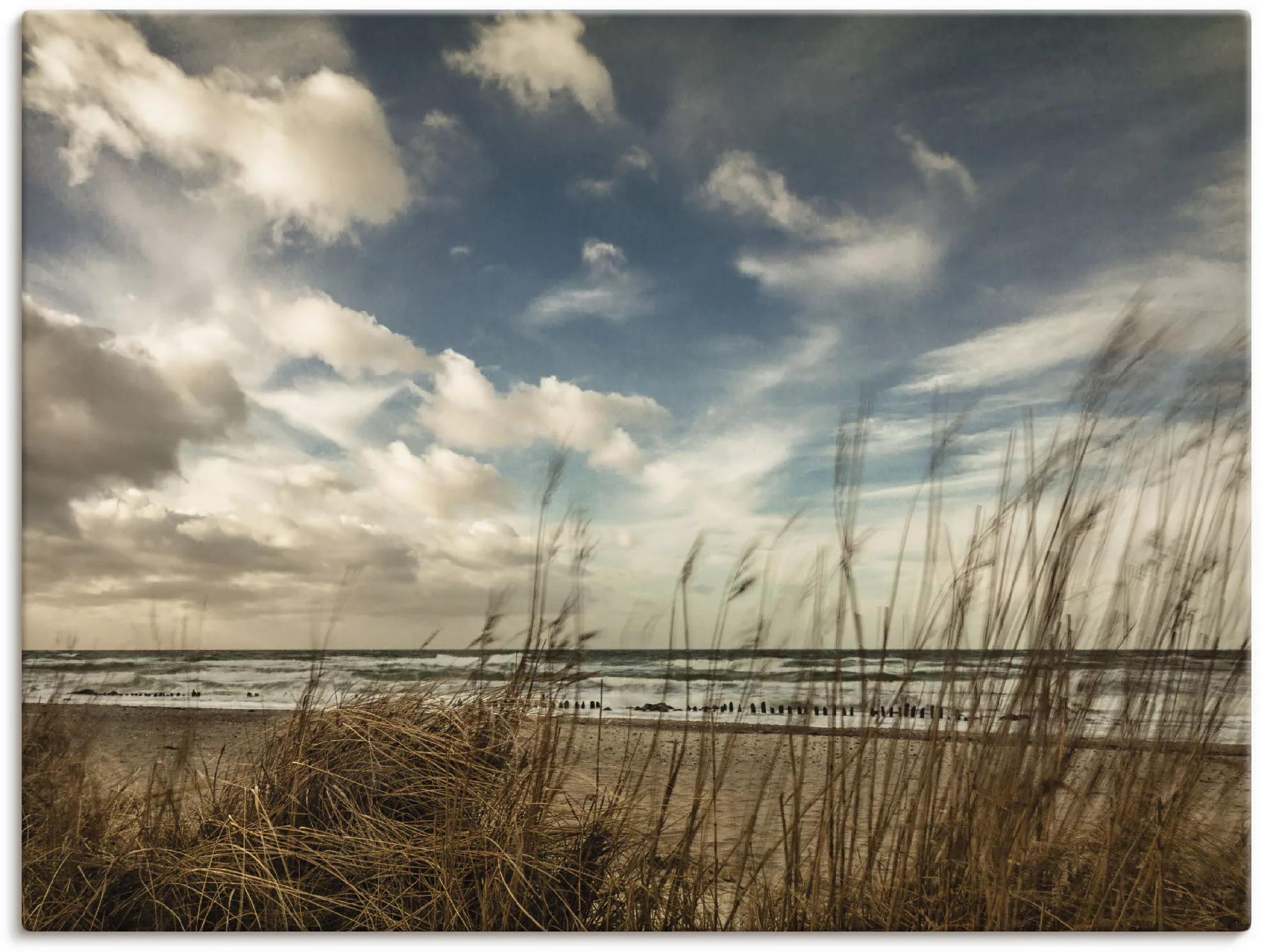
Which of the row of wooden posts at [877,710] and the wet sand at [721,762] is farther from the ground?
the row of wooden posts at [877,710]

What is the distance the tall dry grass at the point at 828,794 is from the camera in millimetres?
1788

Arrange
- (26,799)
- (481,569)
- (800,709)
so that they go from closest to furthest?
(800,709), (26,799), (481,569)

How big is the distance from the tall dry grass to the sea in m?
0.01

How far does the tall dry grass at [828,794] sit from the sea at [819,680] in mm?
10

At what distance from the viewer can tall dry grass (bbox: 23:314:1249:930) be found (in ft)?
5.87

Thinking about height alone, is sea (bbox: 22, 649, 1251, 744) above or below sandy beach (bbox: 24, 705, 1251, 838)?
above

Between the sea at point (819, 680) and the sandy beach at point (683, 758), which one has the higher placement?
the sea at point (819, 680)

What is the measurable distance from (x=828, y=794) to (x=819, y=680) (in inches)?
8.8

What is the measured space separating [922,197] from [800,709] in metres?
1.27

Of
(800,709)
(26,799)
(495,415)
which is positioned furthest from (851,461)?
(26,799)

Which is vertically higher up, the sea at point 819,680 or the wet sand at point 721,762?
the sea at point 819,680

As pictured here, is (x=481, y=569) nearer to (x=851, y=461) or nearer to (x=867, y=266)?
(x=851, y=461)

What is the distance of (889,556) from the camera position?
6.70 ft

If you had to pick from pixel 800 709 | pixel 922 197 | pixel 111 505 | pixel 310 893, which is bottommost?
pixel 310 893
